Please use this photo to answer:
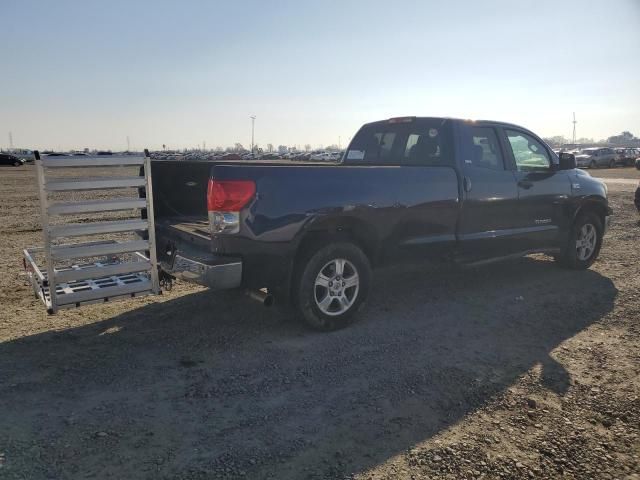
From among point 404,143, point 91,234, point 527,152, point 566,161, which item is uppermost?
point 404,143

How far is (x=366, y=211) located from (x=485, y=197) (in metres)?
1.77

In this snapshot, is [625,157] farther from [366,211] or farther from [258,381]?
[258,381]

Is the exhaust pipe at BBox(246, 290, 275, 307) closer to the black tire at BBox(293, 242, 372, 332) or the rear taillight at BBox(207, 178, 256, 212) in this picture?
the black tire at BBox(293, 242, 372, 332)

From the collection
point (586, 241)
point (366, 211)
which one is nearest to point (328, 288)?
point (366, 211)

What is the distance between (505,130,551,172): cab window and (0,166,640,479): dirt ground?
172 cm

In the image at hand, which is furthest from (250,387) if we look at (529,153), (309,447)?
(529,153)

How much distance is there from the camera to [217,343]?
4.53 m

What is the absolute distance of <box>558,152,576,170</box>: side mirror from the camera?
666 cm

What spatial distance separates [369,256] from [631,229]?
26.9 ft

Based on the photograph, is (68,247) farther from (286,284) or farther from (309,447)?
(309,447)

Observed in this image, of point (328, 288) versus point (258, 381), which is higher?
point (328, 288)

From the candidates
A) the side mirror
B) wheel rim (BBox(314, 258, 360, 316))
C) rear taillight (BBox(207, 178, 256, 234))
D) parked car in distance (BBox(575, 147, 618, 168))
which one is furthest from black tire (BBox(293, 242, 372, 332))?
parked car in distance (BBox(575, 147, 618, 168))

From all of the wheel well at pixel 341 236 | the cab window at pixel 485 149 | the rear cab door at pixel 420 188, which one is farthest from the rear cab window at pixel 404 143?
the wheel well at pixel 341 236

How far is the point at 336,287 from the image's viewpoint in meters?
4.81
